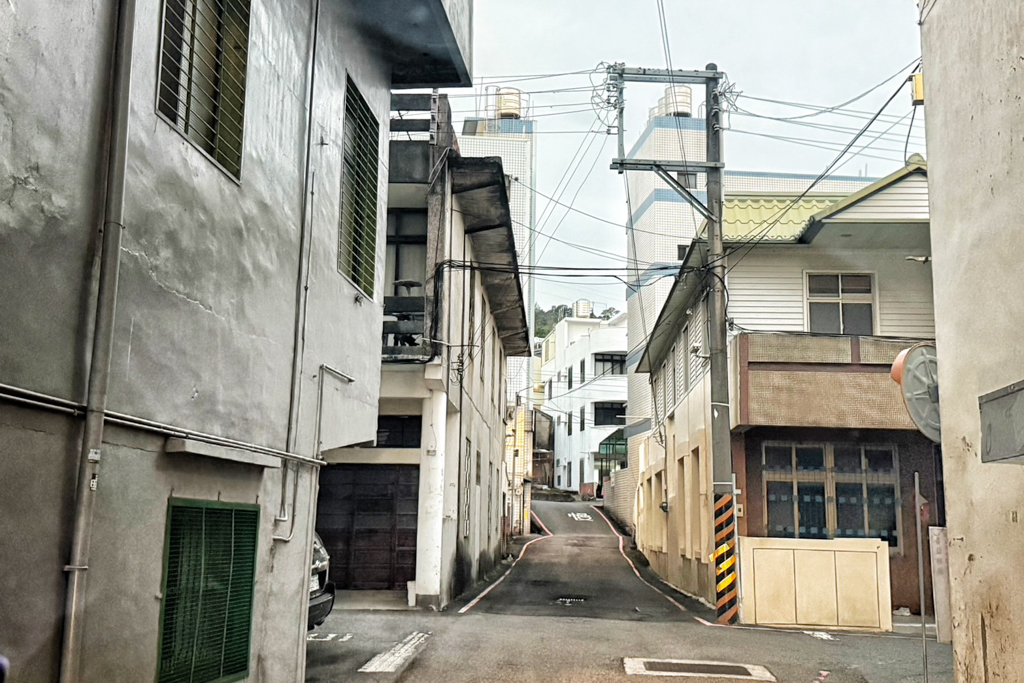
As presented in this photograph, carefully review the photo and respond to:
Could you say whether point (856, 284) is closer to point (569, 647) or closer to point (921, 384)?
point (569, 647)

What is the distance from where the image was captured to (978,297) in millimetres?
7512

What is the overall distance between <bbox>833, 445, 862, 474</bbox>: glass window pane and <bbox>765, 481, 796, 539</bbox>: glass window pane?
0.98 metres

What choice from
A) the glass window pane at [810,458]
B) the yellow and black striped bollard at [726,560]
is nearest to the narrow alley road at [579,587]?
the yellow and black striped bollard at [726,560]

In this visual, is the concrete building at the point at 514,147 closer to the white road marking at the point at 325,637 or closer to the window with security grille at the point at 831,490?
the window with security grille at the point at 831,490

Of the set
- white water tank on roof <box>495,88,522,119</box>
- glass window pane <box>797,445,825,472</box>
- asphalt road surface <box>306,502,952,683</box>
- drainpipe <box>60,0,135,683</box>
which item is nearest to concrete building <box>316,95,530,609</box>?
asphalt road surface <box>306,502,952,683</box>

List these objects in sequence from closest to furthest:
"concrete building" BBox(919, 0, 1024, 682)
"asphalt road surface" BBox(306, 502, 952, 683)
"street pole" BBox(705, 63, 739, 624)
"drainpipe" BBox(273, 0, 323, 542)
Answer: "concrete building" BBox(919, 0, 1024, 682), "drainpipe" BBox(273, 0, 323, 542), "asphalt road surface" BBox(306, 502, 952, 683), "street pole" BBox(705, 63, 739, 624)

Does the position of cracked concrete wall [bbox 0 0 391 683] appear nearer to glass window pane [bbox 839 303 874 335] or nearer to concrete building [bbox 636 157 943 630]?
concrete building [bbox 636 157 943 630]

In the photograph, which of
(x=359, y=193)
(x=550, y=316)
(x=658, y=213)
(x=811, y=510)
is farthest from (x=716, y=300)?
(x=550, y=316)

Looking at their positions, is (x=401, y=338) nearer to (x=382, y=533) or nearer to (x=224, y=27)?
(x=382, y=533)

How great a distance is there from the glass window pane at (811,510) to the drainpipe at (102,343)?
49.1ft

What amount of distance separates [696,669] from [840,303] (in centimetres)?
1056

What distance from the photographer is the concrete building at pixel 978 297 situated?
692 cm

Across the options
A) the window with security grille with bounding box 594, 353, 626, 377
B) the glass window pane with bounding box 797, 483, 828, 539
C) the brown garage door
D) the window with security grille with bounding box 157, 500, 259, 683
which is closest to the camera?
the window with security grille with bounding box 157, 500, 259, 683

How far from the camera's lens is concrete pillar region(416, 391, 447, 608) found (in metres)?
15.6
